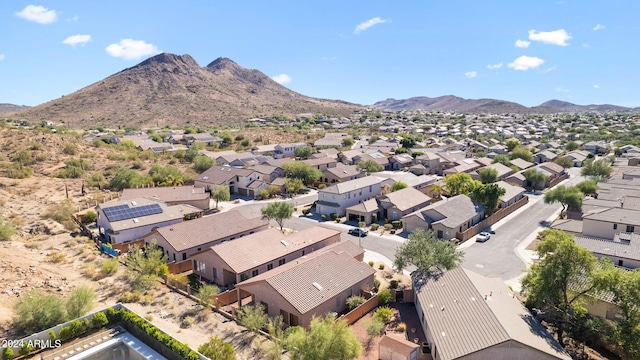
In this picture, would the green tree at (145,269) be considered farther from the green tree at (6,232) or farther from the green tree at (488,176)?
the green tree at (488,176)

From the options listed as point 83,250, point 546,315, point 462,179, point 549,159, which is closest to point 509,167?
point 549,159

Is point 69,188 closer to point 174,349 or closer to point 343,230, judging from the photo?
point 343,230

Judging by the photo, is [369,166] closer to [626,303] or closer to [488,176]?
[488,176]

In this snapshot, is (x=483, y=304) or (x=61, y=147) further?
(x=61, y=147)

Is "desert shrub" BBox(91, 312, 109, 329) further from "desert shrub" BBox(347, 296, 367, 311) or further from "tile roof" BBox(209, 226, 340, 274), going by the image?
"desert shrub" BBox(347, 296, 367, 311)

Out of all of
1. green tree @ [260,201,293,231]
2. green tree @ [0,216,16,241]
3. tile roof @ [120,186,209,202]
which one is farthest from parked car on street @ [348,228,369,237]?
green tree @ [0,216,16,241]

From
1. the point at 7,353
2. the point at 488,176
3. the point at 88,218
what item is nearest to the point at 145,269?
the point at 7,353
